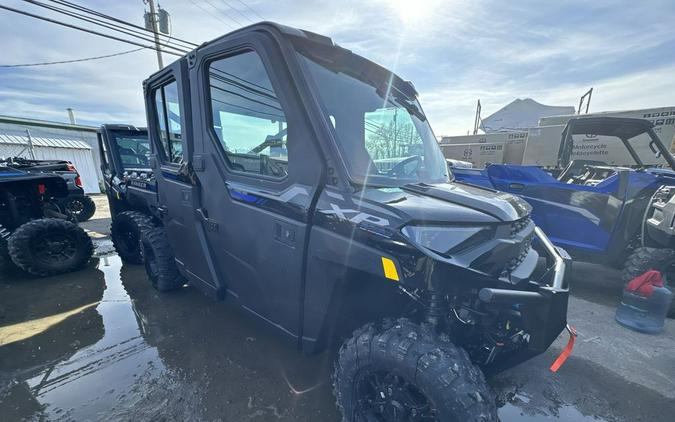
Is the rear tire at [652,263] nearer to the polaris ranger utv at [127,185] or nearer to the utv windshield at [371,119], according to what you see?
the utv windshield at [371,119]

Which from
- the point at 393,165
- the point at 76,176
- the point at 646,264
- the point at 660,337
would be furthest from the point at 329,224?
the point at 76,176

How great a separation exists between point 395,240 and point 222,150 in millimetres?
1512

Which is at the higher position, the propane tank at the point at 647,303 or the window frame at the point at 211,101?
the window frame at the point at 211,101

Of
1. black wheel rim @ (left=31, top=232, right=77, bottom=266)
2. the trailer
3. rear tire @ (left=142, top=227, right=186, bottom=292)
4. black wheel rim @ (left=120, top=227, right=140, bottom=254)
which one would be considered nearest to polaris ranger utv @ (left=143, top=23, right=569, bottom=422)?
rear tire @ (left=142, top=227, right=186, bottom=292)

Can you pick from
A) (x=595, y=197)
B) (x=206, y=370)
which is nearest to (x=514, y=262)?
(x=206, y=370)

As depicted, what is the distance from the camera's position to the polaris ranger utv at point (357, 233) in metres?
1.40

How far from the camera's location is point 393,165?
1.91m

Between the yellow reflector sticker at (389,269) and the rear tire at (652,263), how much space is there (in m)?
4.07

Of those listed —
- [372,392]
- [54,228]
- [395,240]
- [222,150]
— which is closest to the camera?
[395,240]

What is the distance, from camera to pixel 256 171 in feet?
6.53

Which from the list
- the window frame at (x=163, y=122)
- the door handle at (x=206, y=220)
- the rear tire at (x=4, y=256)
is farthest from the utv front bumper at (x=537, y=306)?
the rear tire at (x=4, y=256)

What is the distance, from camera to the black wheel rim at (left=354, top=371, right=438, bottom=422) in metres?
1.53

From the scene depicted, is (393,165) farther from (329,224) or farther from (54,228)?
(54,228)

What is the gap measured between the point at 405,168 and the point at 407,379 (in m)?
1.26
